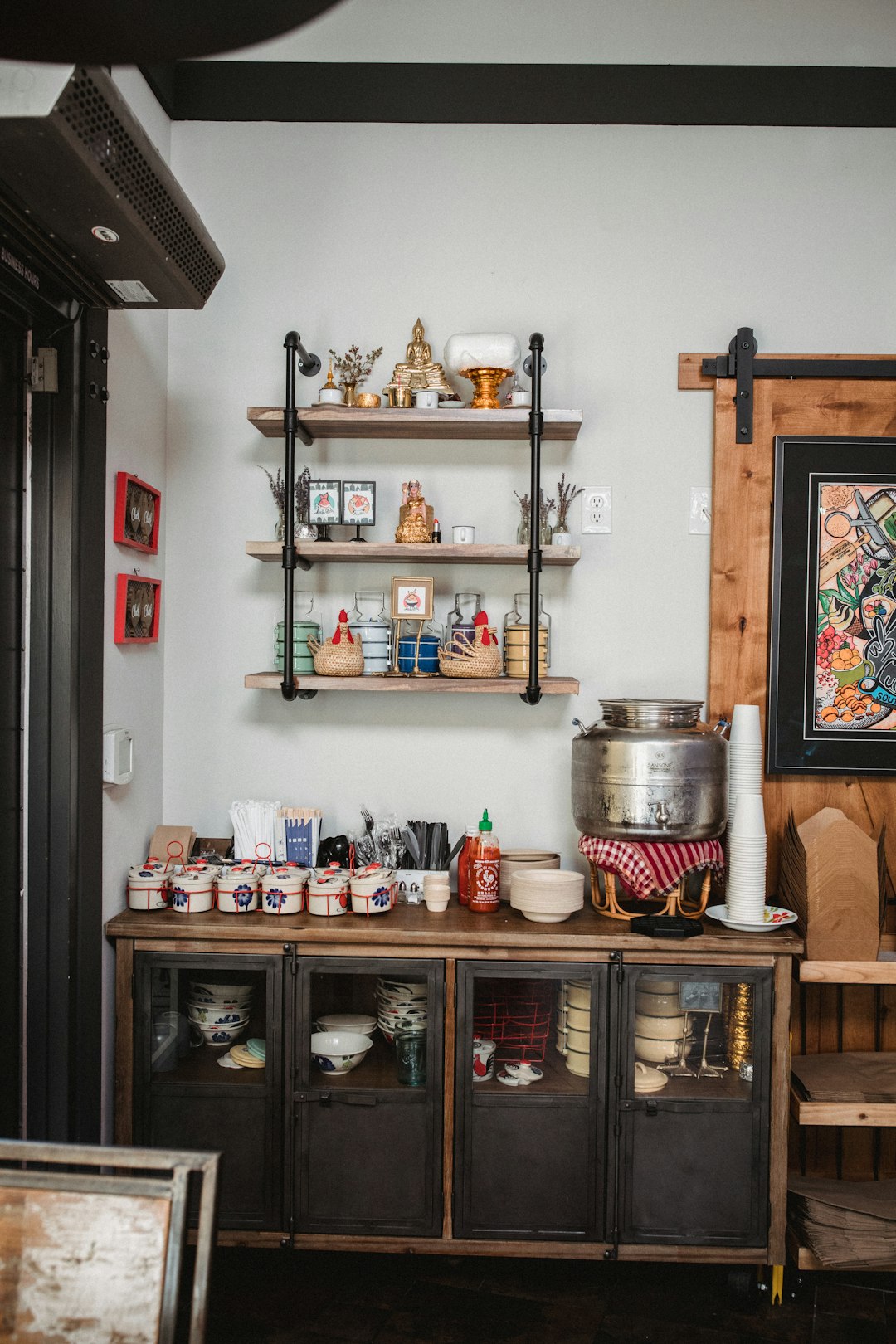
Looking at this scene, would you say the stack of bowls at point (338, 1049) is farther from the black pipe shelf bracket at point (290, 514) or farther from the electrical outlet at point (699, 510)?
the electrical outlet at point (699, 510)

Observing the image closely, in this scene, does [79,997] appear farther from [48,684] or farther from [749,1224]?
[749,1224]

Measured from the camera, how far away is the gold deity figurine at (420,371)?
261 centimetres

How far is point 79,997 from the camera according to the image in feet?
7.17

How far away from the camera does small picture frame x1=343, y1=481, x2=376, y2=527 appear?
2.60 m

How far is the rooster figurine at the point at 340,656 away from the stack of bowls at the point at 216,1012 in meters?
0.86

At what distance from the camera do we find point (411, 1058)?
7.61 feet

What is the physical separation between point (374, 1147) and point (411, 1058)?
9.0 inches

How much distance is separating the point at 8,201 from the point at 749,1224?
277 cm

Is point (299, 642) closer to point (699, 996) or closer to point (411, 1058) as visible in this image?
point (411, 1058)

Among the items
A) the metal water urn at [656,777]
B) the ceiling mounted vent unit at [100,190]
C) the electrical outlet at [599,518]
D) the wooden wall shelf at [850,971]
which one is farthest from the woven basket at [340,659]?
the wooden wall shelf at [850,971]

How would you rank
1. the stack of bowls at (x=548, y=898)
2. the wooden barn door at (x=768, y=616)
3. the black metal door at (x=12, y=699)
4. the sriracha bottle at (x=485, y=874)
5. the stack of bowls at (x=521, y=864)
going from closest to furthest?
the black metal door at (x=12, y=699) < the stack of bowls at (x=548, y=898) < the sriracha bottle at (x=485, y=874) < the stack of bowls at (x=521, y=864) < the wooden barn door at (x=768, y=616)

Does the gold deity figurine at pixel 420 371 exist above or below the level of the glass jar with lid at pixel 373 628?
above

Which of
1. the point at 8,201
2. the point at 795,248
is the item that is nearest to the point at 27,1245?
the point at 8,201

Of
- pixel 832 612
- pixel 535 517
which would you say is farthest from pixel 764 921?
pixel 535 517
